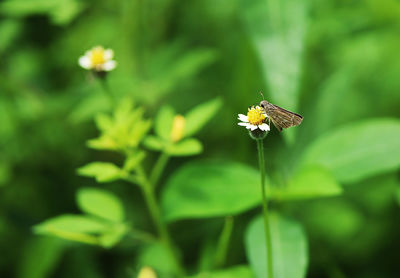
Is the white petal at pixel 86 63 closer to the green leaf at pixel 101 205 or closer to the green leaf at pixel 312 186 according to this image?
the green leaf at pixel 101 205

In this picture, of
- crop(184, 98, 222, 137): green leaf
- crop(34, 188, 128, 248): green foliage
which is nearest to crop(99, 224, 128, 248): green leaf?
crop(34, 188, 128, 248): green foliage

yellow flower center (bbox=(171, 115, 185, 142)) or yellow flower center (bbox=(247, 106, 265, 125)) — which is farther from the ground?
yellow flower center (bbox=(171, 115, 185, 142))

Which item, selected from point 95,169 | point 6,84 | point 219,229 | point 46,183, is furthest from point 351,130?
point 6,84

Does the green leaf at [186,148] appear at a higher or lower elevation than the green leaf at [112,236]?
higher

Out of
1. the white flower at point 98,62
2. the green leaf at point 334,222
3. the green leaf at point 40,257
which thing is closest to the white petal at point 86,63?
the white flower at point 98,62

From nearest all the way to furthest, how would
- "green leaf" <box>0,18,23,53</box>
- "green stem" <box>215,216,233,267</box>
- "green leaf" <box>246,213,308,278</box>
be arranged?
"green leaf" <box>246,213,308,278</box>
"green stem" <box>215,216,233,267</box>
"green leaf" <box>0,18,23,53</box>

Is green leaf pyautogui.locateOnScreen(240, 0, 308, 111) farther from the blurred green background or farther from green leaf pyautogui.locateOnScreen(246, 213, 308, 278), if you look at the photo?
green leaf pyautogui.locateOnScreen(246, 213, 308, 278)

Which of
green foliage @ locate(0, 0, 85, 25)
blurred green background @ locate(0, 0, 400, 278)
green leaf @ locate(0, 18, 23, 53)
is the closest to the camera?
blurred green background @ locate(0, 0, 400, 278)
